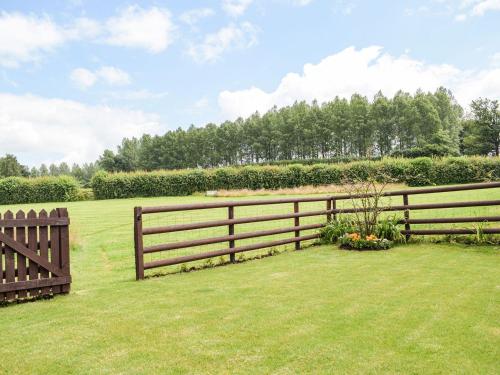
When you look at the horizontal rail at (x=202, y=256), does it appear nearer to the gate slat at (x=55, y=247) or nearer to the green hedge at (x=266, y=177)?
the gate slat at (x=55, y=247)

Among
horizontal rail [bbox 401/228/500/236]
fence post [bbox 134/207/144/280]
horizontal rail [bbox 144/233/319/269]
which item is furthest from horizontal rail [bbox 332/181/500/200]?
fence post [bbox 134/207/144/280]

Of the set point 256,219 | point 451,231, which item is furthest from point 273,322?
point 451,231

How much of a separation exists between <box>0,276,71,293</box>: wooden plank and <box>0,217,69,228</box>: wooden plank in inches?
→ 30.3

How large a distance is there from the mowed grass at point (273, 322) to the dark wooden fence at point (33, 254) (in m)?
0.26

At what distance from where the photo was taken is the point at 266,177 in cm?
3584

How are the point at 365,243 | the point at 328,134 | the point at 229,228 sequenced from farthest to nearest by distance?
the point at 328,134, the point at 365,243, the point at 229,228

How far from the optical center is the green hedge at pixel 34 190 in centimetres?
3740

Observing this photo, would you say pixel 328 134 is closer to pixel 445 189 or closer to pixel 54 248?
pixel 445 189

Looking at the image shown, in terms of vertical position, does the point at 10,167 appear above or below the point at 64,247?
above

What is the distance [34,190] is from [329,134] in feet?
205

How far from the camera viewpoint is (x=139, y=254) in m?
6.91

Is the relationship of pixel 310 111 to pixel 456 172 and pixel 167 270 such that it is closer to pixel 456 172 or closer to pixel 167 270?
pixel 456 172

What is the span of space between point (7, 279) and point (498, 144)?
6552 centimetres

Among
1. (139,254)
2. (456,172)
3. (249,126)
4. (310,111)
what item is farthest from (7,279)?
(249,126)
